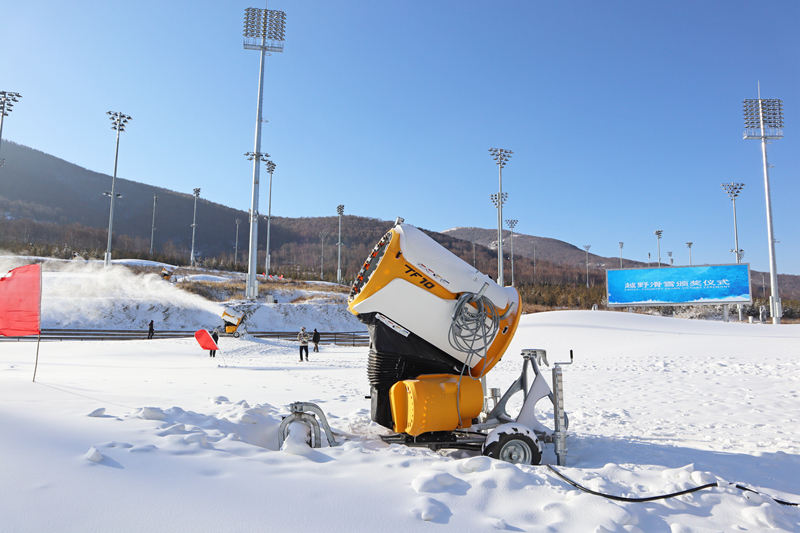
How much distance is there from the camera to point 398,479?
3586 mm

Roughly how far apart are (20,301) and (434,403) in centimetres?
739

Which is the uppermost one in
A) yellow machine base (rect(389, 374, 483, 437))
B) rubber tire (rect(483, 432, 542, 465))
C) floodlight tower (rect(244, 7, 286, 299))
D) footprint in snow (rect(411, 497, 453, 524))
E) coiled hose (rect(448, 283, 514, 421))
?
floodlight tower (rect(244, 7, 286, 299))

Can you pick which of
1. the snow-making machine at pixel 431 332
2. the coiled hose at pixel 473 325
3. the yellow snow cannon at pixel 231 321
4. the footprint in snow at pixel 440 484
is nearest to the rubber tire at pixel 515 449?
the snow-making machine at pixel 431 332

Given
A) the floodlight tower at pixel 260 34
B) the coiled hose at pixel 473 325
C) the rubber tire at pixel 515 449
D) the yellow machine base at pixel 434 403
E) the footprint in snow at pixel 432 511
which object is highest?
the floodlight tower at pixel 260 34

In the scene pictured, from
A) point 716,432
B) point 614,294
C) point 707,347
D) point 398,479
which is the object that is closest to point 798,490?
point 716,432

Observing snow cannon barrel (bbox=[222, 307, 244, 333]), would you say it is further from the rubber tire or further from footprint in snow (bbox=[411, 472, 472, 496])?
footprint in snow (bbox=[411, 472, 472, 496])

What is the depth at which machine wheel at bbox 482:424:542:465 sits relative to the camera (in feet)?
15.7

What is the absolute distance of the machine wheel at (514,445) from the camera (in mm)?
4789

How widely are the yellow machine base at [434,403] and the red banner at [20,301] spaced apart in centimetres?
654

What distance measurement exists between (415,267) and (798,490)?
414cm

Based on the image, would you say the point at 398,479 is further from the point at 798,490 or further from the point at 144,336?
the point at 144,336

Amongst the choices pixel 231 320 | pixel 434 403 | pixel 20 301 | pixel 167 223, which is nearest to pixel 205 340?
pixel 231 320

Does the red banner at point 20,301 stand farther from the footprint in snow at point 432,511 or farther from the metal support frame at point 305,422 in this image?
the footprint in snow at point 432,511

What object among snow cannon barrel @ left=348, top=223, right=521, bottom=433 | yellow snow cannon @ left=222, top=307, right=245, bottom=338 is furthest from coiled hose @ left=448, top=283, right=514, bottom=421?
yellow snow cannon @ left=222, top=307, right=245, bottom=338
